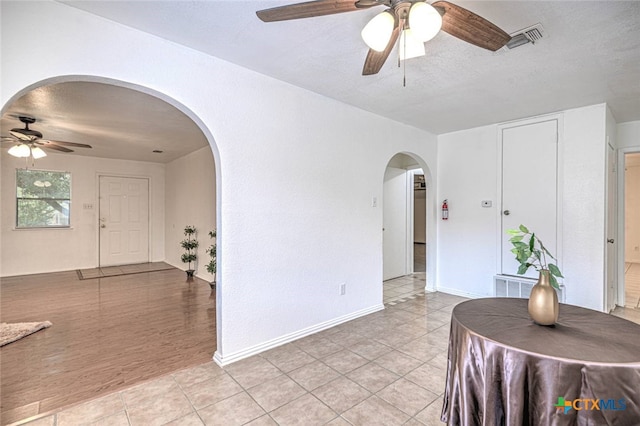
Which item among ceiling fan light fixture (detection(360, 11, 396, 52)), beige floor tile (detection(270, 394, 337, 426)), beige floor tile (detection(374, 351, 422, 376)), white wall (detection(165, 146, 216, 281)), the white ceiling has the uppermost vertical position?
the white ceiling

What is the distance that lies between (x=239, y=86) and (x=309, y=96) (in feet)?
2.59

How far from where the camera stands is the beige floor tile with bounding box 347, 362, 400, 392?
216cm

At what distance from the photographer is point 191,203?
19.8 ft

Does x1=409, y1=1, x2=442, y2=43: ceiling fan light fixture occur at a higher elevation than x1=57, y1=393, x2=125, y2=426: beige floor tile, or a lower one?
higher

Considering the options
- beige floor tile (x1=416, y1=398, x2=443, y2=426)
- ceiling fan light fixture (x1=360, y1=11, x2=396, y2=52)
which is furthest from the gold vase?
ceiling fan light fixture (x1=360, y1=11, x2=396, y2=52)

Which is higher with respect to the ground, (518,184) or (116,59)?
(116,59)

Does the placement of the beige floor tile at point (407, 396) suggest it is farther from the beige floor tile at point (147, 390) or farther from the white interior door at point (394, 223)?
the white interior door at point (394, 223)

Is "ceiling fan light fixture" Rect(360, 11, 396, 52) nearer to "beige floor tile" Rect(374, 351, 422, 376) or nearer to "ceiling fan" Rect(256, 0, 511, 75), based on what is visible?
"ceiling fan" Rect(256, 0, 511, 75)

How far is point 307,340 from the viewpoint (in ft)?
9.59

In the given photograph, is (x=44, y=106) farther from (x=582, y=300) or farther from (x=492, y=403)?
(x=582, y=300)

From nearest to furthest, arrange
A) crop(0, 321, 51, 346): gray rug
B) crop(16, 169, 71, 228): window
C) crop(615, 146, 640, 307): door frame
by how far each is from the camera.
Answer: crop(0, 321, 51, 346): gray rug
crop(615, 146, 640, 307): door frame
crop(16, 169, 71, 228): window

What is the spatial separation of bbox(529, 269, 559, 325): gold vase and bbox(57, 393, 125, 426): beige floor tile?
2.51 metres

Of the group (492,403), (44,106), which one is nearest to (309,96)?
(492,403)

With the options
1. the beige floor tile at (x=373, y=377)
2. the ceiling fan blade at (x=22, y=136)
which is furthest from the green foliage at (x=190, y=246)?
the beige floor tile at (x=373, y=377)
